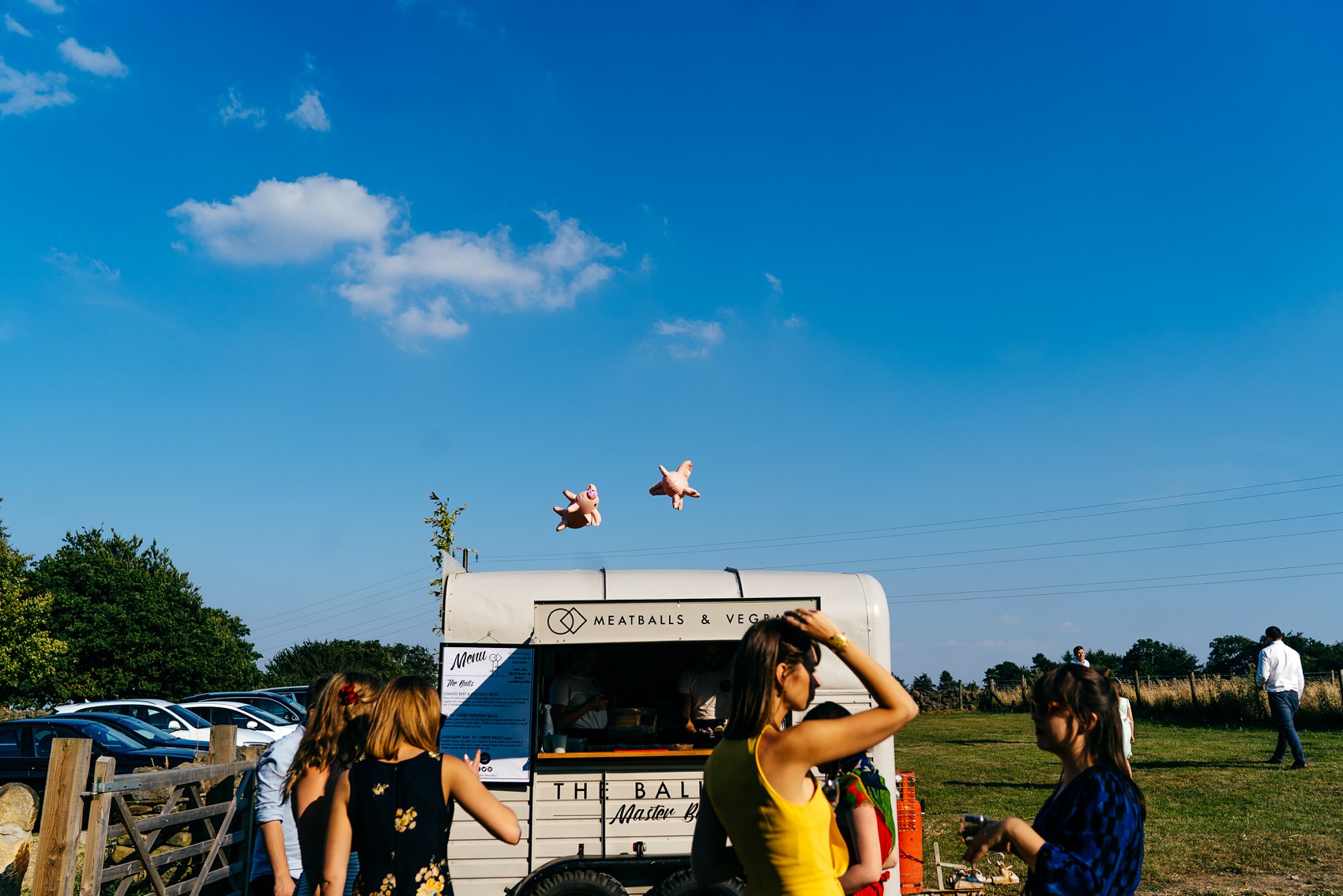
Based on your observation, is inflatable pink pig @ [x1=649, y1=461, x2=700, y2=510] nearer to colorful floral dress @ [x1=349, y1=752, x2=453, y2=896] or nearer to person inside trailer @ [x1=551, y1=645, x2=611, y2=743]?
person inside trailer @ [x1=551, y1=645, x2=611, y2=743]

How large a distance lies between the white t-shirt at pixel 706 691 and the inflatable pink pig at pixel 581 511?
7.31 ft

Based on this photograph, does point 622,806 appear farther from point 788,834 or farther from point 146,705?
point 146,705

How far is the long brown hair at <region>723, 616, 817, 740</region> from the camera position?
8.63ft

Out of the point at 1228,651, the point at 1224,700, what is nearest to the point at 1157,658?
the point at 1228,651

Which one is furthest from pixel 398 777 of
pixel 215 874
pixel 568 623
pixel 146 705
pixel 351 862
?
pixel 146 705

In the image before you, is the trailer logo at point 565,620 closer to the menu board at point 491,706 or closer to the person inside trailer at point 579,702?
the menu board at point 491,706

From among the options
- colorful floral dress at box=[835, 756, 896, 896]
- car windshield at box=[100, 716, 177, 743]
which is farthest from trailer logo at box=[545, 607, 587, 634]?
car windshield at box=[100, 716, 177, 743]

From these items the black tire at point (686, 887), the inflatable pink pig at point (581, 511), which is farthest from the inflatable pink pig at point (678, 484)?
the black tire at point (686, 887)

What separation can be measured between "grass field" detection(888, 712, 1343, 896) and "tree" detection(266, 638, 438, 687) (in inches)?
1281

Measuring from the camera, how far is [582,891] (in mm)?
6539

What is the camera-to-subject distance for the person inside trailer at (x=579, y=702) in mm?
7328

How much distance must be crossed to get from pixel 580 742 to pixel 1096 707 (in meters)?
4.72

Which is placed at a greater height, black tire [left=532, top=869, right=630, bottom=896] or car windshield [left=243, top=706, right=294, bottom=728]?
car windshield [left=243, top=706, right=294, bottom=728]

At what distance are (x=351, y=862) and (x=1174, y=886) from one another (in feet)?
23.2
